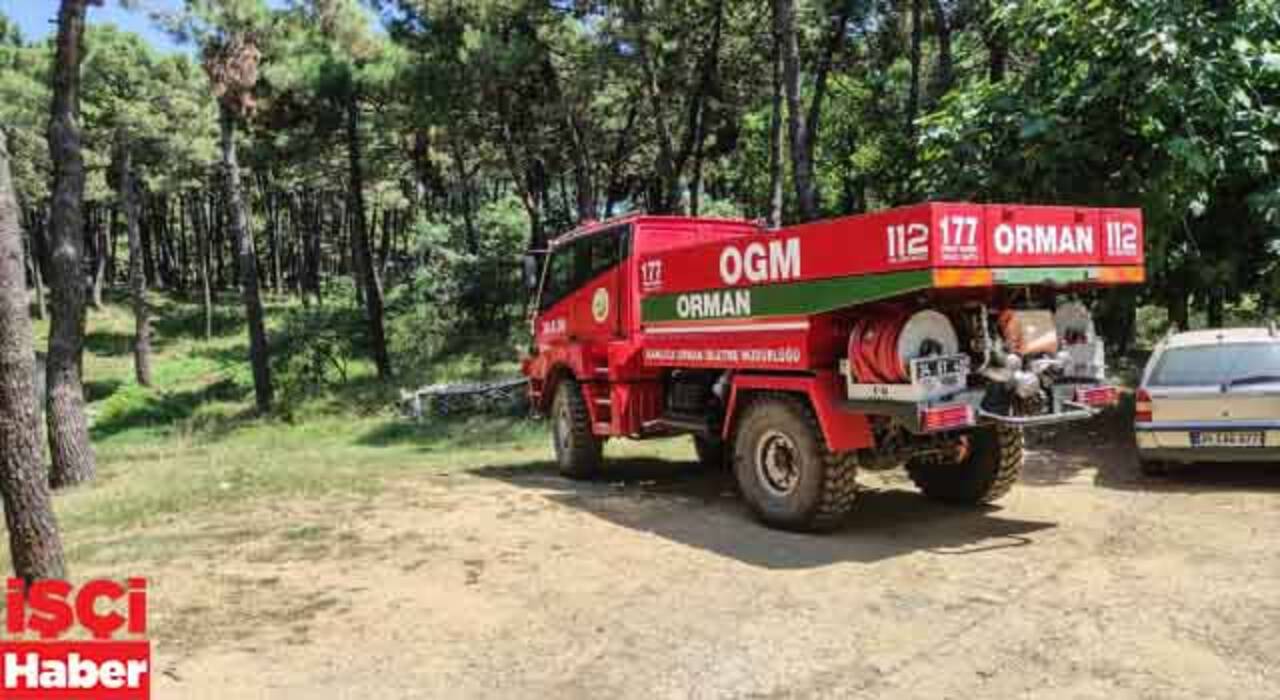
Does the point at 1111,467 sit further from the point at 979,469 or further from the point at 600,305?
the point at 600,305

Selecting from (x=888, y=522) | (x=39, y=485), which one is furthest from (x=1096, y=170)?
(x=39, y=485)

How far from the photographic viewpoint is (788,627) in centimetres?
544

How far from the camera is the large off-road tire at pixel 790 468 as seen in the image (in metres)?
7.39

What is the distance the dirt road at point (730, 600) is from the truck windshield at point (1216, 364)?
3.37ft

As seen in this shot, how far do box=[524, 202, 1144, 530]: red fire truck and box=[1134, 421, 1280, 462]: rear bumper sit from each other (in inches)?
62.2

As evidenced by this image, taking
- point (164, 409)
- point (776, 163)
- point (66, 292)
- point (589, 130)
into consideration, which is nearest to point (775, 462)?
point (66, 292)

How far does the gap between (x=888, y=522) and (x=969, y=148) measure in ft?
18.8

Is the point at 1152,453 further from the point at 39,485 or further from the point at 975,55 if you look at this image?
the point at 975,55

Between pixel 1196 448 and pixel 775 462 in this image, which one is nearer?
pixel 775 462

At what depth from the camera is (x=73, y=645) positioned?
5184 millimetres

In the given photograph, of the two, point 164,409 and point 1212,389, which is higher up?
point 1212,389

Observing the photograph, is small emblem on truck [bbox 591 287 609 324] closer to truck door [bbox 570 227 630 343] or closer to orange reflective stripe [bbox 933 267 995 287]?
truck door [bbox 570 227 630 343]

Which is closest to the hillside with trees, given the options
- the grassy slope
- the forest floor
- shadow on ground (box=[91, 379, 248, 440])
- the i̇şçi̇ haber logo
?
the i̇şçi̇ haber logo

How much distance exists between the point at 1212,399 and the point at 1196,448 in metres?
0.48
